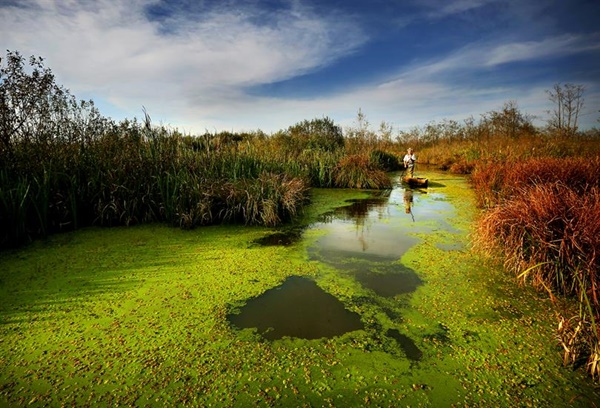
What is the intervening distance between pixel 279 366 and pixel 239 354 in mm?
281

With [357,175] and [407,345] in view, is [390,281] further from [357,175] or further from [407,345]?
[357,175]

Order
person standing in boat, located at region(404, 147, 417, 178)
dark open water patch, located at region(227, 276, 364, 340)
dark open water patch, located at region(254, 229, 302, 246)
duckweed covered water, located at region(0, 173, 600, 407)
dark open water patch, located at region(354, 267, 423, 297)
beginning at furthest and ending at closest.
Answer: person standing in boat, located at region(404, 147, 417, 178) < dark open water patch, located at region(254, 229, 302, 246) < dark open water patch, located at region(354, 267, 423, 297) < dark open water patch, located at region(227, 276, 364, 340) < duckweed covered water, located at region(0, 173, 600, 407)

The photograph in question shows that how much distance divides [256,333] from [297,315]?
38 centimetres

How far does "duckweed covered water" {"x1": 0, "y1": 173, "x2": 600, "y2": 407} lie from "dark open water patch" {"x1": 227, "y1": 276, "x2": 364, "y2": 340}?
60mm

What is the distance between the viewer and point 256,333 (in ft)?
6.92

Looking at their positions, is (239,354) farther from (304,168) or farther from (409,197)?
(304,168)

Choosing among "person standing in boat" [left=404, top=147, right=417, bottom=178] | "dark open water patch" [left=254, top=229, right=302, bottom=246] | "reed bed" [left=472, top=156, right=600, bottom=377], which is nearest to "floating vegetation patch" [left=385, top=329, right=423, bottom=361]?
"reed bed" [left=472, top=156, right=600, bottom=377]

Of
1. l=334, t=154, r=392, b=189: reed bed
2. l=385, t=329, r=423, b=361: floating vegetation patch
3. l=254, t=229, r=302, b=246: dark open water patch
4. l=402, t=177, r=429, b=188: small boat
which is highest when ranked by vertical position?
l=334, t=154, r=392, b=189: reed bed

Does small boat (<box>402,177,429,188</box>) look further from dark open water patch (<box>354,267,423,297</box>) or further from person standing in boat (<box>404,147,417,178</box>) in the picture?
dark open water patch (<box>354,267,423,297</box>)

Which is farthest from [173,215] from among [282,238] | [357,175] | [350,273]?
[357,175]

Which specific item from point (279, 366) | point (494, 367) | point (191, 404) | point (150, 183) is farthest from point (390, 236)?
point (150, 183)

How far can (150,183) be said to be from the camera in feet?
16.3

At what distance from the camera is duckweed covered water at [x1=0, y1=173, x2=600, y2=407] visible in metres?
1.58

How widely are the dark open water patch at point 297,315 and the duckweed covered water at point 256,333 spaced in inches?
2.4
